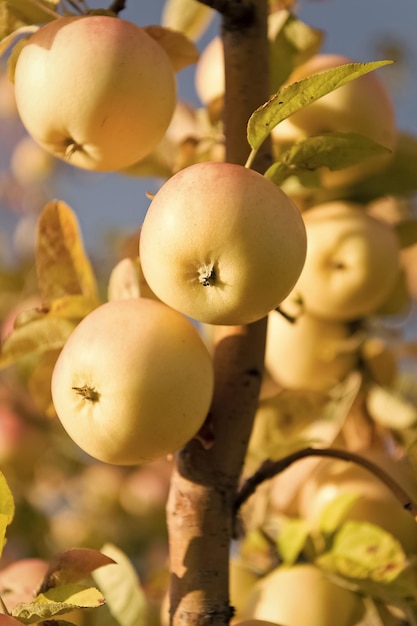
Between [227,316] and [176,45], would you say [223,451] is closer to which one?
[227,316]

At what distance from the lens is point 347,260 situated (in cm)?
78

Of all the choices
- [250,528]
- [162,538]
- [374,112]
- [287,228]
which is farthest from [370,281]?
[162,538]

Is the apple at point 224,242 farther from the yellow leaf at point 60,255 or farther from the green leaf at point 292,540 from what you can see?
the green leaf at point 292,540

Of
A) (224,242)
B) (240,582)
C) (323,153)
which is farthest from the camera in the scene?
(240,582)

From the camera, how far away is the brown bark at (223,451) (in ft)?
1.80

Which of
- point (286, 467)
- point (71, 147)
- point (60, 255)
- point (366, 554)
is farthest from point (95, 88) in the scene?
point (366, 554)

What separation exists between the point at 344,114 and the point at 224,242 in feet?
1.03

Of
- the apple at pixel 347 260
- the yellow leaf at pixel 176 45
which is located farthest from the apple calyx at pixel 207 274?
the apple at pixel 347 260

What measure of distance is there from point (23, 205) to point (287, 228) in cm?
168

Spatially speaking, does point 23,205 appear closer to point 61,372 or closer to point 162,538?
point 162,538

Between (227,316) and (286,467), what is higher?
(227,316)

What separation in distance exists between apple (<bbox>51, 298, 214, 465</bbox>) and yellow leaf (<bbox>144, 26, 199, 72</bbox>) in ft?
0.66

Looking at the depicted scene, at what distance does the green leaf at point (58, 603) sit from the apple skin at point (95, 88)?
0.25 meters

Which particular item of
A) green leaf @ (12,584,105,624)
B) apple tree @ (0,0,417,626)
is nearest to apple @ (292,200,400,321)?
apple tree @ (0,0,417,626)
